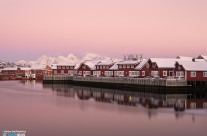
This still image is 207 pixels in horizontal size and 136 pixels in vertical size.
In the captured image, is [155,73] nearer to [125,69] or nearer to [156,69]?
[156,69]

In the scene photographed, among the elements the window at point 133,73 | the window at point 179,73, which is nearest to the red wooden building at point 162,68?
the window at point 179,73

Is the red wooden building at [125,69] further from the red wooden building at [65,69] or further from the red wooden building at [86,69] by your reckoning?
the red wooden building at [65,69]

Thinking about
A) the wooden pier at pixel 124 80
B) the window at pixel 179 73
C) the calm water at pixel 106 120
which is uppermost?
the window at pixel 179 73

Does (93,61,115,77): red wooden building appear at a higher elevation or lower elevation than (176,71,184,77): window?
higher

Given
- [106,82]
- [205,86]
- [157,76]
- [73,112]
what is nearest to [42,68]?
[106,82]

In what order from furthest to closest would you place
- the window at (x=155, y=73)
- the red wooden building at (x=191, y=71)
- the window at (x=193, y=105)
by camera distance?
the window at (x=155, y=73)
the red wooden building at (x=191, y=71)
the window at (x=193, y=105)

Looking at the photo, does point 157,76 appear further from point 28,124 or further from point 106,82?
point 28,124

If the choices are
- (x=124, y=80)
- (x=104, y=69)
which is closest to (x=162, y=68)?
→ (x=124, y=80)

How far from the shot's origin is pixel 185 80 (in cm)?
6141

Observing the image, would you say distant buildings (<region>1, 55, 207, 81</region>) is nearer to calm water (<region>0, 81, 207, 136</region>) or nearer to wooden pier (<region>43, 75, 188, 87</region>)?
wooden pier (<region>43, 75, 188, 87</region>)

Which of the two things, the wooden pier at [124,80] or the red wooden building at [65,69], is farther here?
the red wooden building at [65,69]

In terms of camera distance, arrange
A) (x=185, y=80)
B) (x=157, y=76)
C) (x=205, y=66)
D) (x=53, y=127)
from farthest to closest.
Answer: (x=157, y=76) → (x=205, y=66) → (x=185, y=80) → (x=53, y=127)

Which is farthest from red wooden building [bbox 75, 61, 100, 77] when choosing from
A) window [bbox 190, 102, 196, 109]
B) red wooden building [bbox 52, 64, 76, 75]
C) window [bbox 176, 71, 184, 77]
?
window [bbox 190, 102, 196, 109]

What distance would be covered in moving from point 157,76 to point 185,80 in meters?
10.2
